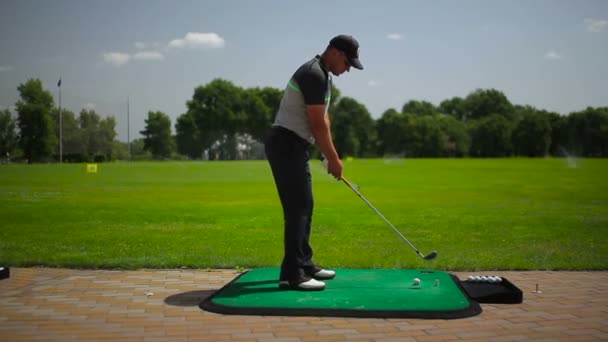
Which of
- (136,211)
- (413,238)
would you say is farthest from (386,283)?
(136,211)

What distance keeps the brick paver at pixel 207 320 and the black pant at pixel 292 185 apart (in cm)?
90

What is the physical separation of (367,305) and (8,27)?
37.5ft

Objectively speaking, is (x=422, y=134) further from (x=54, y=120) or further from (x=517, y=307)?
(x=517, y=307)

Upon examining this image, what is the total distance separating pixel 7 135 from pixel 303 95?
45.4ft

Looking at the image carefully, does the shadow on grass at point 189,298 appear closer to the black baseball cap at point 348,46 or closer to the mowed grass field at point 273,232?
the mowed grass field at point 273,232

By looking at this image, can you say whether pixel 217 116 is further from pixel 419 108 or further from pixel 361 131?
pixel 419 108

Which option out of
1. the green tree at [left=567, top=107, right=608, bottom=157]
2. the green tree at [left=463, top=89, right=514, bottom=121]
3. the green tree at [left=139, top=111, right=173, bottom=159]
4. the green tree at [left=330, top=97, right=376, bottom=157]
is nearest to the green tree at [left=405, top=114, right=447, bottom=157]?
the green tree at [left=330, top=97, right=376, bottom=157]

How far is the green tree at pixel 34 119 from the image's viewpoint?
15.2 metres

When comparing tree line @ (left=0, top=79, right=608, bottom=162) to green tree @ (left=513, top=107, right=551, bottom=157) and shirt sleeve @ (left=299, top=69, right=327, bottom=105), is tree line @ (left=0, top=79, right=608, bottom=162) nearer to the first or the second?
green tree @ (left=513, top=107, right=551, bottom=157)

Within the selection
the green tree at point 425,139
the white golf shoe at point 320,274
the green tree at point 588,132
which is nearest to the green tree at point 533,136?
the green tree at point 588,132

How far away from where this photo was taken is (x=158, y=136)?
10925 centimetres

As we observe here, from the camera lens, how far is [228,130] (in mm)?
112750

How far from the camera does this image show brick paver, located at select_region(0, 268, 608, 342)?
3.87 meters

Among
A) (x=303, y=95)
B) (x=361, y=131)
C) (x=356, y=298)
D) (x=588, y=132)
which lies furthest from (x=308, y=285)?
(x=361, y=131)
